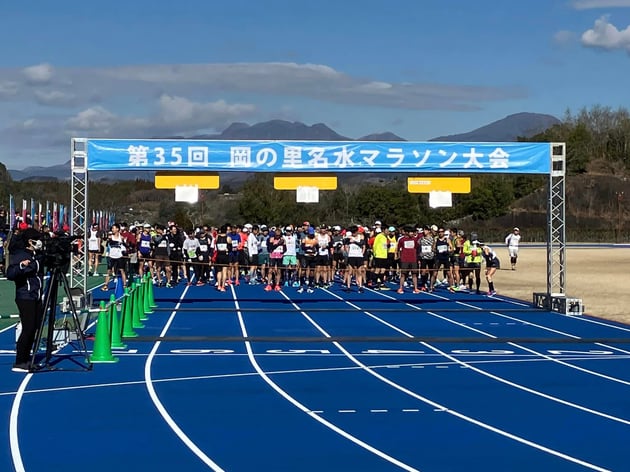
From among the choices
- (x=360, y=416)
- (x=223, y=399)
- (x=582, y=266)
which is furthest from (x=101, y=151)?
(x=582, y=266)

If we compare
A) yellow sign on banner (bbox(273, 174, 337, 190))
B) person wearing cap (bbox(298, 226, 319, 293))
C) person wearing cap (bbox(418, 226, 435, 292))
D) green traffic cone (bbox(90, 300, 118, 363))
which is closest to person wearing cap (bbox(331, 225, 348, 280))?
person wearing cap (bbox(298, 226, 319, 293))

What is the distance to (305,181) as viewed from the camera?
2306 cm

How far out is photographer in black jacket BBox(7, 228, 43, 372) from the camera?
42.6 feet

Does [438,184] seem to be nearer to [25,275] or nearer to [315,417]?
[25,275]

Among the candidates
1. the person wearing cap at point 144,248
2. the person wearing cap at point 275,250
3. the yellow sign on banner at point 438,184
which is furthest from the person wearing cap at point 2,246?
the yellow sign on banner at point 438,184

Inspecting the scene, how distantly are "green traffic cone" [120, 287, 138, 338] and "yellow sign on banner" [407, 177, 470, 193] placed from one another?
7766mm

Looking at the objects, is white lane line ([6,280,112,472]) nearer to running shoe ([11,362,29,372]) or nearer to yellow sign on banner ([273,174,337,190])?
running shoe ([11,362,29,372])

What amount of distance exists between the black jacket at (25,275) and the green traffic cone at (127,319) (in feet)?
13.3

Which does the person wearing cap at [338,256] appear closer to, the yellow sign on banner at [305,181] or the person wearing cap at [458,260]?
the person wearing cap at [458,260]

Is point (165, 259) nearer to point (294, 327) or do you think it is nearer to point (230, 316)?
point (230, 316)

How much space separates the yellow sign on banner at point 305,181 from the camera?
2300cm

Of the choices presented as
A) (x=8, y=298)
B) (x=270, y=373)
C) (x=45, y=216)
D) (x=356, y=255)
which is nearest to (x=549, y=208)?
(x=356, y=255)

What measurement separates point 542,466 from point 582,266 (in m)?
40.1

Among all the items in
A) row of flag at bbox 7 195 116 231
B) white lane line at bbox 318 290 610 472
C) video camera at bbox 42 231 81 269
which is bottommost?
white lane line at bbox 318 290 610 472
